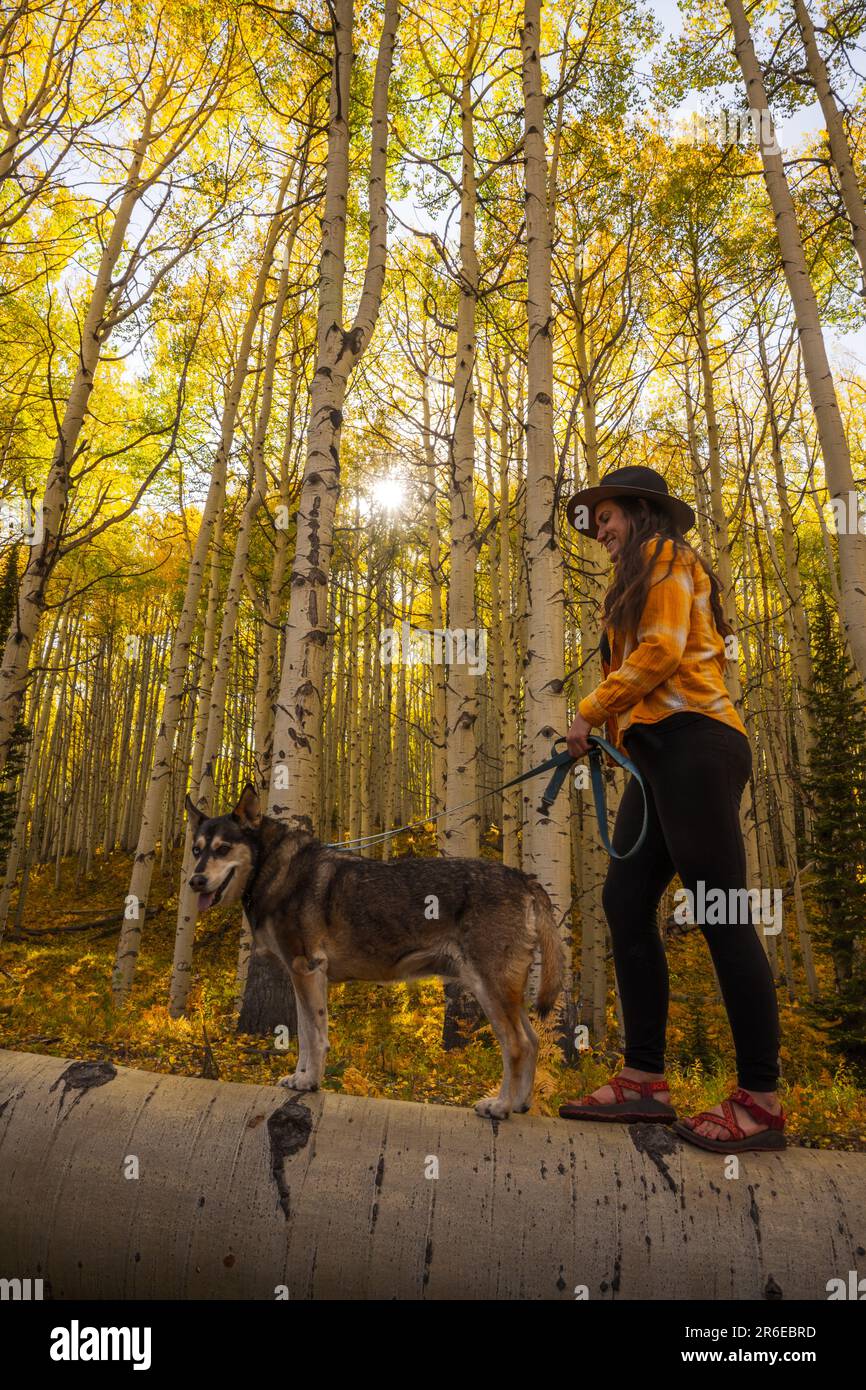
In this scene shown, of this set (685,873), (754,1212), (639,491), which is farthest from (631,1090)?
(639,491)

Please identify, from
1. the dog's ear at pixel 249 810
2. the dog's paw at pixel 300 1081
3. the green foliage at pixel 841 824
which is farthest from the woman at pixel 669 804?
the green foliage at pixel 841 824

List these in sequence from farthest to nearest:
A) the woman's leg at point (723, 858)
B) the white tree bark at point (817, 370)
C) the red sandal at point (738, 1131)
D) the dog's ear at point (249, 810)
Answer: the white tree bark at point (817, 370) → the dog's ear at point (249, 810) → the woman's leg at point (723, 858) → the red sandal at point (738, 1131)

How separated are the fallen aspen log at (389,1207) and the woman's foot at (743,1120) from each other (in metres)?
0.11

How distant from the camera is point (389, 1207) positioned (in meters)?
2.12

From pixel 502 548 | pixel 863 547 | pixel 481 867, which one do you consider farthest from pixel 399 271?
pixel 481 867

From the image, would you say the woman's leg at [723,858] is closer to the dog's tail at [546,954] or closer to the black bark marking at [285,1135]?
the dog's tail at [546,954]

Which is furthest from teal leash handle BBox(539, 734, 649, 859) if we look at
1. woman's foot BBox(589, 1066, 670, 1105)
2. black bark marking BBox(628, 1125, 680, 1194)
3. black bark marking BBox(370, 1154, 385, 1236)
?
black bark marking BBox(370, 1154, 385, 1236)

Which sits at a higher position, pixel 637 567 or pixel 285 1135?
pixel 637 567

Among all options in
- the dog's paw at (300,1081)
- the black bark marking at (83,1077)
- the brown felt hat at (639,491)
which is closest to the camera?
the black bark marking at (83,1077)

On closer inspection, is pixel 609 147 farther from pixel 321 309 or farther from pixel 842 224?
pixel 321 309

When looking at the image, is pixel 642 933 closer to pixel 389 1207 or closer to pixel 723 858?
pixel 723 858

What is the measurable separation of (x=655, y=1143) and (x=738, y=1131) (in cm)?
33

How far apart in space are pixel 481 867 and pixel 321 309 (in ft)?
20.4

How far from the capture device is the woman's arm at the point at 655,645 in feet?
9.23
